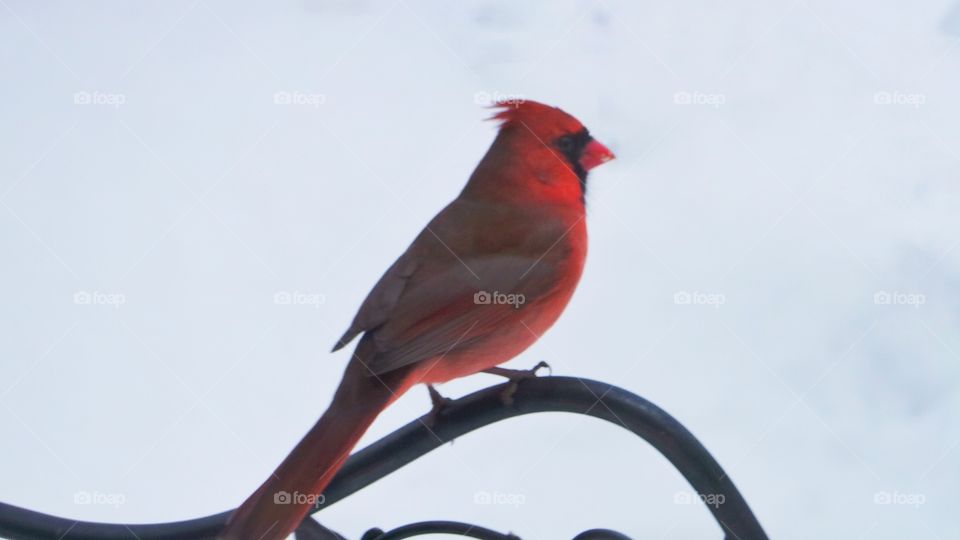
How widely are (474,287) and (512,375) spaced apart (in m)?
0.18

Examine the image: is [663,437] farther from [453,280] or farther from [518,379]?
[453,280]

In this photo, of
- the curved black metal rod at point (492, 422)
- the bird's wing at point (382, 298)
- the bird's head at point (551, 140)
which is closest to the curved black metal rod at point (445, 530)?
the curved black metal rod at point (492, 422)

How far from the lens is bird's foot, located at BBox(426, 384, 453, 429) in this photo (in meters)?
1.19

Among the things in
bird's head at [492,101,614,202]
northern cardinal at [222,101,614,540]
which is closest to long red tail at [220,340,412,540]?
northern cardinal at [222,101,614,540]

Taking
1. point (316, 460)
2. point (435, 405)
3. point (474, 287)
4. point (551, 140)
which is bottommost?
point (316, 460)

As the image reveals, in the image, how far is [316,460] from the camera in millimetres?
1121

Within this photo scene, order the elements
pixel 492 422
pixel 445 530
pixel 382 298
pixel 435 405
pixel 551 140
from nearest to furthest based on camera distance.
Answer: pixel 445 530
pixel 492 422
pixel 435 405
pixel 382 298
pixel 551 140

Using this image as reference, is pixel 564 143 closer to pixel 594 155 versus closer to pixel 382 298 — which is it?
pixel 594 155

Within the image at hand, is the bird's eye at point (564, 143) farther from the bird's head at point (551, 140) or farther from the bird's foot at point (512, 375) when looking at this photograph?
the bird's foot at point (512, 375)

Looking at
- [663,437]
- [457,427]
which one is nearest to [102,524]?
[457,427]

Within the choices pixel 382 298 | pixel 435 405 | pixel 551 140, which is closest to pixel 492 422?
pixel 435 405

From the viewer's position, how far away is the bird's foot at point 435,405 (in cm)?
119

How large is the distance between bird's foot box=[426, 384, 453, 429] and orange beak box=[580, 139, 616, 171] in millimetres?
475

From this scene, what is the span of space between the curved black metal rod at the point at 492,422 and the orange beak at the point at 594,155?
61 cm
